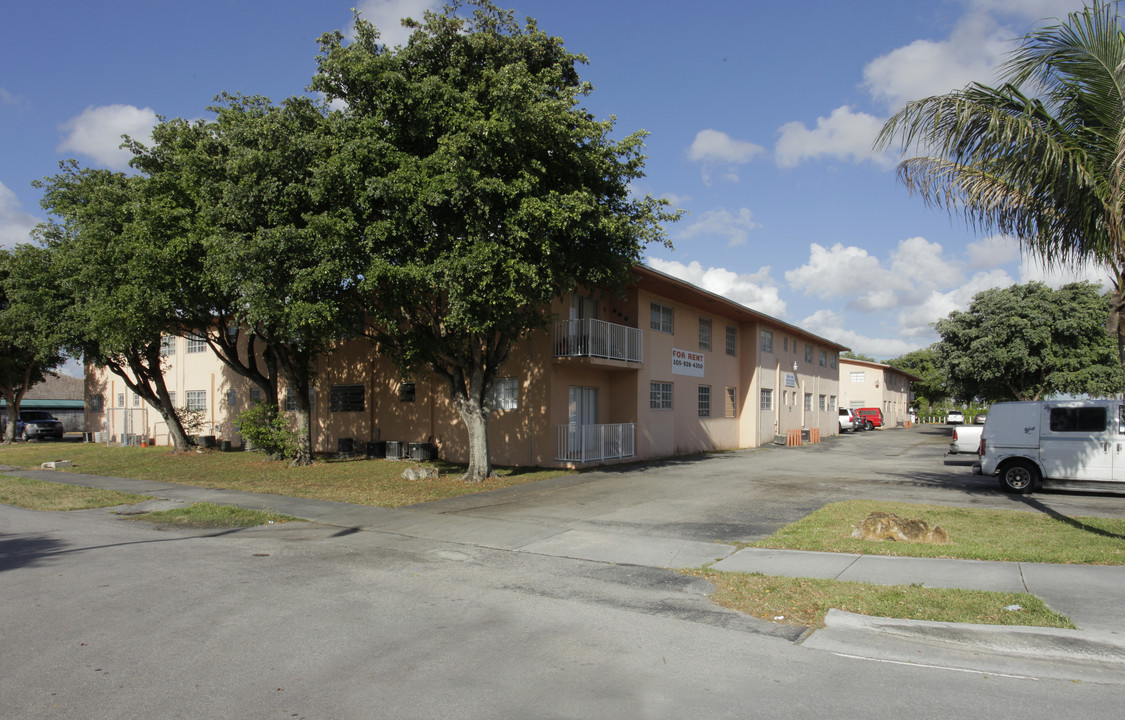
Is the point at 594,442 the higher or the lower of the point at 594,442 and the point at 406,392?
the lower

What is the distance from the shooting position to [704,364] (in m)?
28.0

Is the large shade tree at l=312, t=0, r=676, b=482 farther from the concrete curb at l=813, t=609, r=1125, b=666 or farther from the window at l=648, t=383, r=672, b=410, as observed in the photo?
the concrete curb at l=813, t=609, r=1125, b=666

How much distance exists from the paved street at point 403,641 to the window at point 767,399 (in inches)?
888

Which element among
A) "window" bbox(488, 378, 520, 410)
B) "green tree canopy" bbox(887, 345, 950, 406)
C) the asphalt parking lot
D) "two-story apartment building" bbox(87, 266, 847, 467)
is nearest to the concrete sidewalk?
the asphalt parking lot

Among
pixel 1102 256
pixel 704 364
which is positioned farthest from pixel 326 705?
pixel 704 364

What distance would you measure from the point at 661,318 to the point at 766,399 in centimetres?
1076

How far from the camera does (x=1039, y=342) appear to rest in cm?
3000

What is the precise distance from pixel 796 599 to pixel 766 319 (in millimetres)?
25656

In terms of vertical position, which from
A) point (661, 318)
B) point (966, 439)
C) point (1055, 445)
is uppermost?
point (661, 318)

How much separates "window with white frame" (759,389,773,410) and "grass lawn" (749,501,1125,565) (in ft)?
65.6

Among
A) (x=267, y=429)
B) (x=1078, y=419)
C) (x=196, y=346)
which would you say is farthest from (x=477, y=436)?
(x=196, y=346)

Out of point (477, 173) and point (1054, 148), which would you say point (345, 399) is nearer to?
point (477, 173)

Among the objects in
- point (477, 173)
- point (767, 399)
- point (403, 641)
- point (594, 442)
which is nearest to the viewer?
point (403, 641)

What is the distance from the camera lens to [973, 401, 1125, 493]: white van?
13.8m
